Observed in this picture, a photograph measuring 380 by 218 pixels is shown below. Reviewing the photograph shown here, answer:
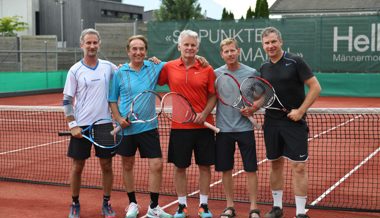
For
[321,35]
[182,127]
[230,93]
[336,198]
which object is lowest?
[336,198]

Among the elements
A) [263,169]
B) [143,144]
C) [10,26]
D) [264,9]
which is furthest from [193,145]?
[10,26]

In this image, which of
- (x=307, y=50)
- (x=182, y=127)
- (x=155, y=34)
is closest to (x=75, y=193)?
(x=182, y=127)

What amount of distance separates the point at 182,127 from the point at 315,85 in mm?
1282

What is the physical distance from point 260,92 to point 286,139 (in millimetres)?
491

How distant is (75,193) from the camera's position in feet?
17.8

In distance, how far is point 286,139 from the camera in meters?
5.02

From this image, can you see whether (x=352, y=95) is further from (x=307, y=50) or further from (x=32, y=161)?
(x=32, y=161)

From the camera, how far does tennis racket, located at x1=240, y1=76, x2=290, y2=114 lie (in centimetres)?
496

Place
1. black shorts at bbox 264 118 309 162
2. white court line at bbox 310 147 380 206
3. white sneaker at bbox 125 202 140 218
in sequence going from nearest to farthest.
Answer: black shorts at bbox 264 118 309 162 → white sneaker at bbox 125 202 140 218 → white court line at bbox 310 147 380 206

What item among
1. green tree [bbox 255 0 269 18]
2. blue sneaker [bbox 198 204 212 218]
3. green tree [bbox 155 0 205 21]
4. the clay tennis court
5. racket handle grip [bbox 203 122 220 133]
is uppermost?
green tree [bbox 155 0 205 21]

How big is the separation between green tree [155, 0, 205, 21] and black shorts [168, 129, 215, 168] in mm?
44251

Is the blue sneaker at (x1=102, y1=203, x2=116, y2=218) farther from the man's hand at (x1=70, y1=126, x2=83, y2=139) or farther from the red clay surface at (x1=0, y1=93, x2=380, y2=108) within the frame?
the red clay surface at (x1=0, y1=93, x2=380, y2=108)

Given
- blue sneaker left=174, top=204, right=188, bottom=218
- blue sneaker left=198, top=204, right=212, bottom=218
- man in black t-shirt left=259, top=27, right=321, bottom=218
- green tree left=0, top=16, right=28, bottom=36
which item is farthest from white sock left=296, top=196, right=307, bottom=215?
green tree left=0, top=16, right=28, bottom=36

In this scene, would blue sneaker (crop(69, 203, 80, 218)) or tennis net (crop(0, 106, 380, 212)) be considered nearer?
blue sneaker (crop(69, 203, 80, 218))
